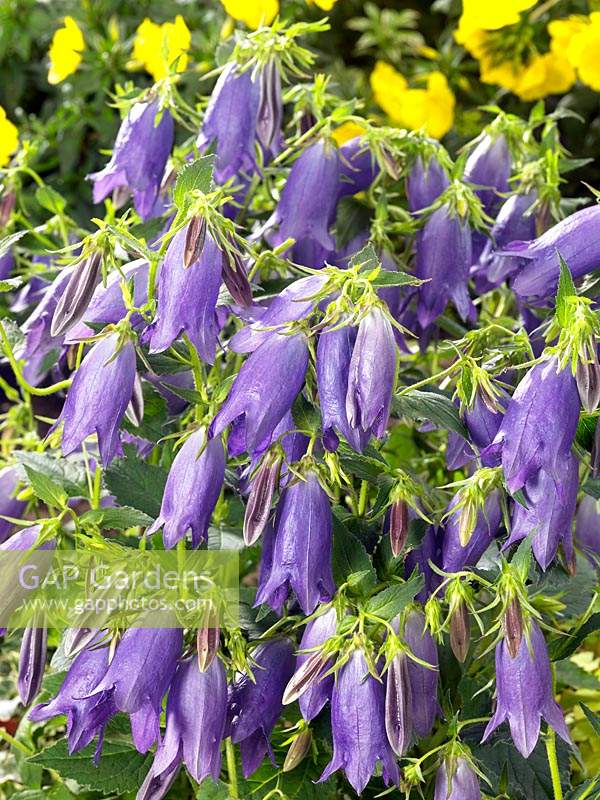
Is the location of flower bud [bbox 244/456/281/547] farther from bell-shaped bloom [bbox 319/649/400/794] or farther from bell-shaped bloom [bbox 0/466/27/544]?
bell-shaped bloom [bbox 0/466/27/544]

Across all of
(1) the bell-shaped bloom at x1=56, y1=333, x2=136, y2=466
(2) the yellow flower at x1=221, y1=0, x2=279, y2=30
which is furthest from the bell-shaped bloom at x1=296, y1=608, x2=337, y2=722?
(2) the yellow flower at x1=221, y1=0, x2=279, y2=30

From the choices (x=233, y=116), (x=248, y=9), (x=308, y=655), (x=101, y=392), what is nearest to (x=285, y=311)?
(x=101, y=392)

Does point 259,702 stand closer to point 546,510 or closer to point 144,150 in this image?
point 546,510

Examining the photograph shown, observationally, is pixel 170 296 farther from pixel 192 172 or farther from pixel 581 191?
pixel 581 191

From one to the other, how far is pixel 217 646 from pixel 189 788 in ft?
1.40

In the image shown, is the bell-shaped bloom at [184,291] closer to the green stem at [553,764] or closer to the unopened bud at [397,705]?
the unopened bud at [397,705]

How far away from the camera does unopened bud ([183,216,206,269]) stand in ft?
2.87

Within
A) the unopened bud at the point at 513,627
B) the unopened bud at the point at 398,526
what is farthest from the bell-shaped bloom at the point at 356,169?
the unopened bud at the point at 513,627

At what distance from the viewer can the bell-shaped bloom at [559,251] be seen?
1.01m

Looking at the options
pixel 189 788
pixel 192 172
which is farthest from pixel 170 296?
pixel 189 788

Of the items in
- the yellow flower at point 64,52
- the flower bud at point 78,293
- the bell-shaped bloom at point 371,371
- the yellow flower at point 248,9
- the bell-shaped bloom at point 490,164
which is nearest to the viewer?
the bell-shaped bloom at point 371,371

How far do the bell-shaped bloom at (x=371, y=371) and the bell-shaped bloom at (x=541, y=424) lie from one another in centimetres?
10

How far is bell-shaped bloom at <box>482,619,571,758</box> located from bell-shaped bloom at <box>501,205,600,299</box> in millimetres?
318

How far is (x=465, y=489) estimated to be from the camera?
3.09ft
